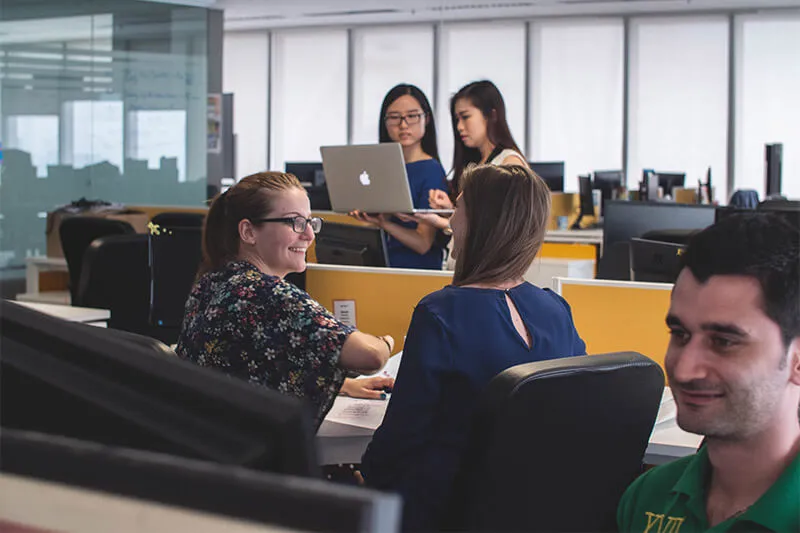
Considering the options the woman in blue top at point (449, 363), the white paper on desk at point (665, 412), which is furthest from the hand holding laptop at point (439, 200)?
the woman in blue top at point (449, 363)

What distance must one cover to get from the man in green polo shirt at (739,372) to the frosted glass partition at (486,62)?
33.8 ft

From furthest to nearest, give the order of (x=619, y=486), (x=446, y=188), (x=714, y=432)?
(x=446, y=188) < (x=619, y=486) < (x=714, y=432)

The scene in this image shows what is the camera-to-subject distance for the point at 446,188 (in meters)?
4.01

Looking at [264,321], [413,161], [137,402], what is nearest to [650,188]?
[413,161]

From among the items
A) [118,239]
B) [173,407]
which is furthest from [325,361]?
[118,239]

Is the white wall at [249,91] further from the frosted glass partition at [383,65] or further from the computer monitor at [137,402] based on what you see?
the computer monitor at [137,402]

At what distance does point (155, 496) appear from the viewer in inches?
13.8

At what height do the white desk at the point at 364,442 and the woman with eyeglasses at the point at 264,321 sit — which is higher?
the woman with eyeglasses at the point at 264,321

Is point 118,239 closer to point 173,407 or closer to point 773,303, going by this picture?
point 773,303

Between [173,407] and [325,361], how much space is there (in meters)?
1.57

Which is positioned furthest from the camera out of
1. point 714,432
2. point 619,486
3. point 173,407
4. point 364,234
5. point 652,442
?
point 364,234

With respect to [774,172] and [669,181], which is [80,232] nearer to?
[774,172]

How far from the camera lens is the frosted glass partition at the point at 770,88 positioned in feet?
34.2

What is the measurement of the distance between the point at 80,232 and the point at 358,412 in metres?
3.33
